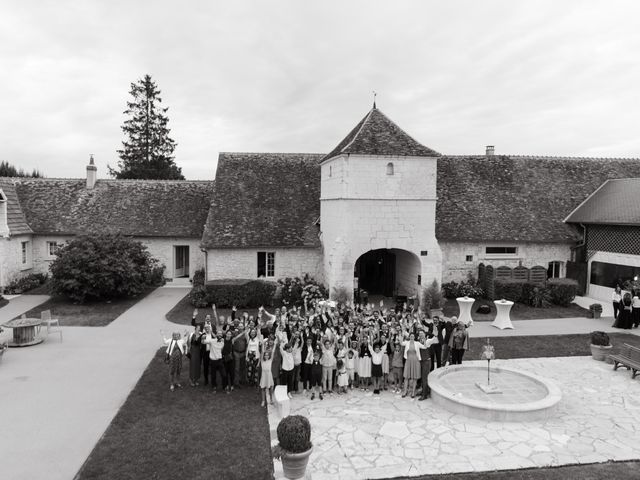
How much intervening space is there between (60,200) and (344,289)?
17.7 m

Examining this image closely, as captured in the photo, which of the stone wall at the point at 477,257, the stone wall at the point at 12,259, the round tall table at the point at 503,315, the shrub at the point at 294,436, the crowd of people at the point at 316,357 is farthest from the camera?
the stone wall at the point at 477,257

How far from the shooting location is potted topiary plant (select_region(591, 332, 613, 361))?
1555 cm

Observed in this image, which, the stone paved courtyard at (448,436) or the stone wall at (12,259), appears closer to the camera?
the stone paved courtyard at (448,436)

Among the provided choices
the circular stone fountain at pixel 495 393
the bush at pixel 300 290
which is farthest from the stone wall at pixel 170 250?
the circular stone fountain at pixel 495 393

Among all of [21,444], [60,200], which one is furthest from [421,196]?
[60,200]

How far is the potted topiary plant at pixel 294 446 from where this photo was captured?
27.2ft

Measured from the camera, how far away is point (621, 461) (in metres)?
9.38

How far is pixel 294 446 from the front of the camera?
8.29 meters

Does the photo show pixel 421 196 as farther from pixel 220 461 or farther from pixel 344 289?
pixel 220 461

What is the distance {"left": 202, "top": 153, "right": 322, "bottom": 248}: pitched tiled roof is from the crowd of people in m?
11.1

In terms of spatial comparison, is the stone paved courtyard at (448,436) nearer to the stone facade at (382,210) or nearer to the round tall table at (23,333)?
the stone facade at (382,210)

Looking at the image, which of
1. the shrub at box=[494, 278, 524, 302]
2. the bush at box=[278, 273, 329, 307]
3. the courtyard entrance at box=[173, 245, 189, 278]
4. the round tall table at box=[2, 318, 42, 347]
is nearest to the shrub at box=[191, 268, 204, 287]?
the courtyard entrance at box=[173, 245, 189, 278]

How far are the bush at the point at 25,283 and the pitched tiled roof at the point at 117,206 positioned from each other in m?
2.41

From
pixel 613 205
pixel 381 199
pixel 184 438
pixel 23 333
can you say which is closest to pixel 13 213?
pixel 23 333
